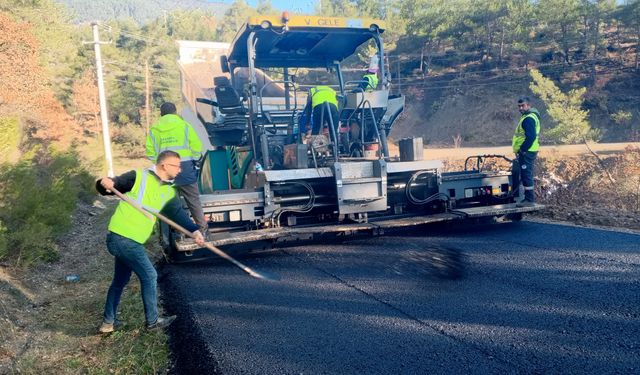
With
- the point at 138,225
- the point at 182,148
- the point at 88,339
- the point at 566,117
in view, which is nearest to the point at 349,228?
the point at 182,148

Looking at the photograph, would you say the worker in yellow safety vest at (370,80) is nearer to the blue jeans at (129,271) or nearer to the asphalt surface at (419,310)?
the asphalt surface at (419,310)

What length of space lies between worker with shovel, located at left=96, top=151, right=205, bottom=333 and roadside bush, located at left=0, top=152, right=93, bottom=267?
2644mm

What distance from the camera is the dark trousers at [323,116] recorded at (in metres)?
6.36

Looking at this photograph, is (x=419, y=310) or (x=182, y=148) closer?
(x=419, y=310)

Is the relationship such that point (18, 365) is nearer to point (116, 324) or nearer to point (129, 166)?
point (116, 324)

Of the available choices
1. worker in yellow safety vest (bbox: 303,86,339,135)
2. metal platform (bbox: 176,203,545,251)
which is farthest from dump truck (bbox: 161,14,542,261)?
worker in yellow safety vest (bbox: 303,86,339,135)

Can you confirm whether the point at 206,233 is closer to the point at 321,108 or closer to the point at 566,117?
the point at 321,108

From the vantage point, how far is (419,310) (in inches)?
153

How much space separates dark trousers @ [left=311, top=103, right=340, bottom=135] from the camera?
636 centimetres

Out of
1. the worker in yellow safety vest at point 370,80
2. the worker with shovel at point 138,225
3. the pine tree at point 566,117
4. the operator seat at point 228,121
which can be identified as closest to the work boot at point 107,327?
the worker with shovel at point 138,225

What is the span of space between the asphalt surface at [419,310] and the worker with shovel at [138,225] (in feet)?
1.38

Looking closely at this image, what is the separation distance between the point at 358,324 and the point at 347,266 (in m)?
1.61

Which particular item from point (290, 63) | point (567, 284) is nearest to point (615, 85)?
point (290, 63)

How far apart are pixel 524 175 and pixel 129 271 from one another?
5370 mm
